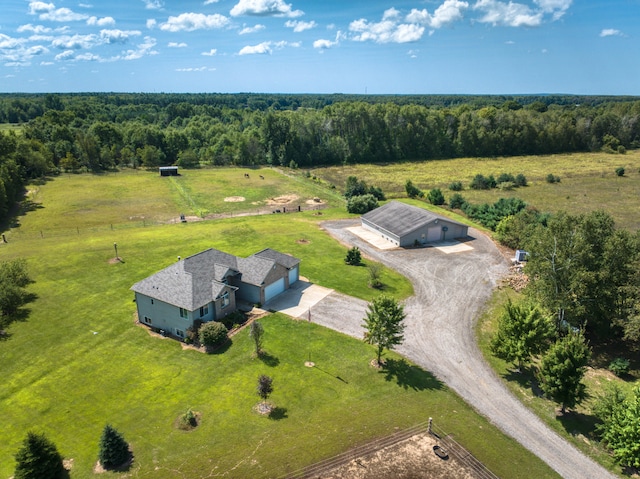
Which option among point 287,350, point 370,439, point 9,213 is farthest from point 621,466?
point 9,213

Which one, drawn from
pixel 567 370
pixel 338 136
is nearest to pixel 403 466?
pixel 567 370

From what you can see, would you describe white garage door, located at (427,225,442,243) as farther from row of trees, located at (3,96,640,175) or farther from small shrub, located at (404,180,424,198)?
row of trees, located at (3,96,640,175)

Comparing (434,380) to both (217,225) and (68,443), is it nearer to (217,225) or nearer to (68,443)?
(68,443)

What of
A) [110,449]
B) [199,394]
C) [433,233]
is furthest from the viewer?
[433,233]

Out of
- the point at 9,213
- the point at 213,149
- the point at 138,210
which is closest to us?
the point at 9,213

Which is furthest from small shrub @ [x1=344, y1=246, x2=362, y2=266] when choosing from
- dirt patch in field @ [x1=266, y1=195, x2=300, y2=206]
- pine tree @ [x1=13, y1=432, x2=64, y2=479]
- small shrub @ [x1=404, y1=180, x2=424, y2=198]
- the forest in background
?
the forest in background

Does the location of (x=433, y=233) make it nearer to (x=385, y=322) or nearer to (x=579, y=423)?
(x=385, y=322)

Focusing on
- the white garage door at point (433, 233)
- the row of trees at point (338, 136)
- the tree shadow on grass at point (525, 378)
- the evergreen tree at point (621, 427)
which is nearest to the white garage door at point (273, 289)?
the tree shadow on grass at point (525, 378)
